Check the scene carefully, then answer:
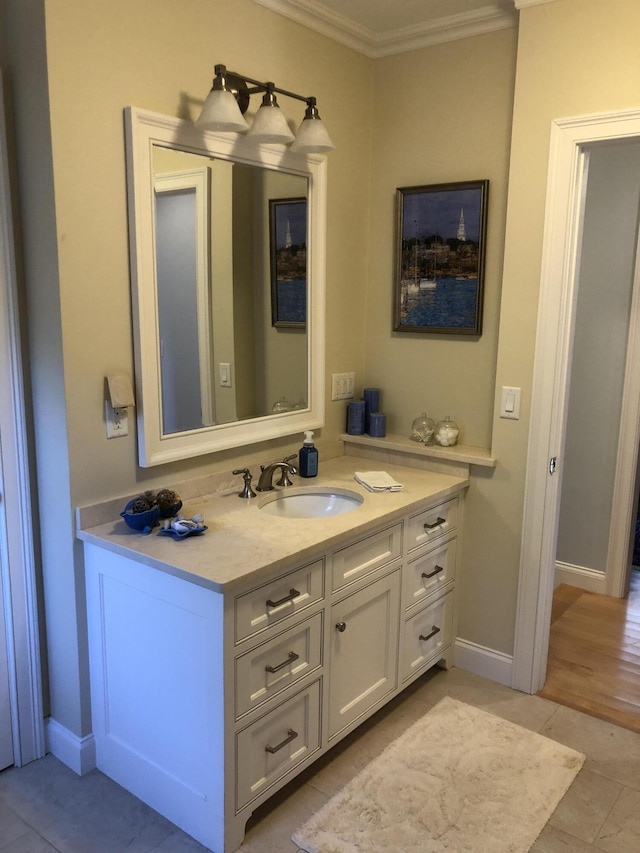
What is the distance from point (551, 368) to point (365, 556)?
3.13 ft

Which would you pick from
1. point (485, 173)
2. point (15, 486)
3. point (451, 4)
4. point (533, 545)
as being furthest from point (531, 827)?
point (451, 4)

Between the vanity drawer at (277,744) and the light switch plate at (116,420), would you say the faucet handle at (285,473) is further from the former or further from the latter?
the vanity drawer at (277,744)

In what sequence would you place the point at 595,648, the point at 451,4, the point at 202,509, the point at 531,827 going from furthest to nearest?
the point at 595,648
the point at 451,4
the point at 202,509
the point at 531,827

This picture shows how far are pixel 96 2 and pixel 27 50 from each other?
9.0 inches

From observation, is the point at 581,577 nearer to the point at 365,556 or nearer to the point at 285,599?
the point at 365,556

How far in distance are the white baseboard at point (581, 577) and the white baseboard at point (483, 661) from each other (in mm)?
1132

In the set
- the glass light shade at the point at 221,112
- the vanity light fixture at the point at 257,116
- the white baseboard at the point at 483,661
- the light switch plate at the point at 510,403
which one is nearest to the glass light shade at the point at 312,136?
the vanity light fixture at the point at 257,116

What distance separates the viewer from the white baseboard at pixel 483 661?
2.70 meters

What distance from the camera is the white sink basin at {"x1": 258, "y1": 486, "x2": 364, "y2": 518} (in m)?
2.46

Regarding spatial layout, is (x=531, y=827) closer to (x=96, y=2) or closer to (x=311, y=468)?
(x=311, y=468)

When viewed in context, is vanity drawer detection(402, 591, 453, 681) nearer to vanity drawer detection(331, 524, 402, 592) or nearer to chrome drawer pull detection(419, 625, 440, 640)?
chrome drawer pull detection(419, 625, 440, 640)

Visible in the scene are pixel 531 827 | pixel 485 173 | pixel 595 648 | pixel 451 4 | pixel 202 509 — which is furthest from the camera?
pixel 595 648

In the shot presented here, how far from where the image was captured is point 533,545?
257 centimetres

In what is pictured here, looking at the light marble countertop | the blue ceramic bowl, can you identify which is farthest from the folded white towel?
the blue ceramic bowl
